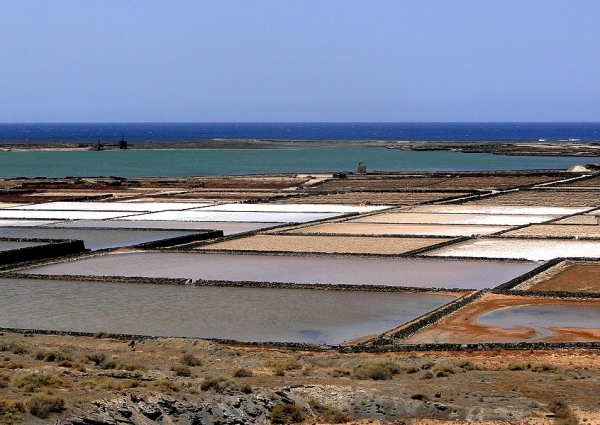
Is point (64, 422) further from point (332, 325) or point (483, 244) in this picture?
point (483, 244)

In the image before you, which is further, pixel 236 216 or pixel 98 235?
pixel 236 216

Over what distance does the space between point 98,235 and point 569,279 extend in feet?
49.1

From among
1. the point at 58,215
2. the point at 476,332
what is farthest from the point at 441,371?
the point at 58,215

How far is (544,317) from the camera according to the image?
16422 mm

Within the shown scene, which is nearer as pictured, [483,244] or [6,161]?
[483,244]

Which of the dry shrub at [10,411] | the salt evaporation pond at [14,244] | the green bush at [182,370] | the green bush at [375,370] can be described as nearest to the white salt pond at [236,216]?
the salt evaporation pond at [14,244]

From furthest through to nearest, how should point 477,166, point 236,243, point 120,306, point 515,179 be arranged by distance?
point 477,166 < point 515,179 < point 236,243 < point 120,306

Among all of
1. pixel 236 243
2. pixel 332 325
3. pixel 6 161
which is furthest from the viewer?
pixel 6 161

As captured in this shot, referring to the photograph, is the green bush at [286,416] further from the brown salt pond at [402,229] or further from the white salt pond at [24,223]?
the white salt pond at [24,223]

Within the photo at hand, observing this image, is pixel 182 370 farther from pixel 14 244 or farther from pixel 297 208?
pixel 297 208

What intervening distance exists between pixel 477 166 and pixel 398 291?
Answer: 168 feet

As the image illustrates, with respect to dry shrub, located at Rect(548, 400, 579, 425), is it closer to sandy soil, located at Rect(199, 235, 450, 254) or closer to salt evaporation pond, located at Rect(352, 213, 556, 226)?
sandy soil, located at Rect(199, 235, 450, 254)

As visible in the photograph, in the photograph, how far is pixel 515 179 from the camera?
50406mm

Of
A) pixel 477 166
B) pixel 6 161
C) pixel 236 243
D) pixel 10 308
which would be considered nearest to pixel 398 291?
pixel 10 308
